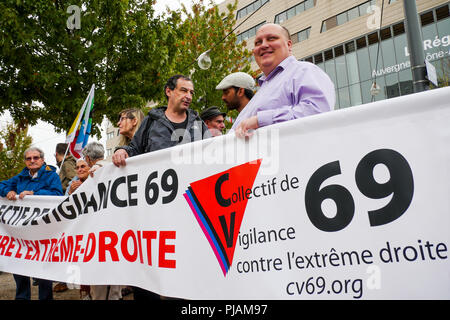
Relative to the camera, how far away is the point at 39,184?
12.8 feet

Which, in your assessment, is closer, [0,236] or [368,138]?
[368,138]

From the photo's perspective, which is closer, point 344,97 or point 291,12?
point 344,97

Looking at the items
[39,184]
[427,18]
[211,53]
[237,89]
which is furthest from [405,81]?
[39,184]

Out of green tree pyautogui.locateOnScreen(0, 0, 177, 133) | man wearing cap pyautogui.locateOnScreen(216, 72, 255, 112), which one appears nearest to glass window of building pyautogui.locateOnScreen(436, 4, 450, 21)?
green tree pyautogui.locateOnScreen(0, 0, 177, 133)

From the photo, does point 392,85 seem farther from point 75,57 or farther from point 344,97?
point 75,57

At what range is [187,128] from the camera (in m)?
2.99

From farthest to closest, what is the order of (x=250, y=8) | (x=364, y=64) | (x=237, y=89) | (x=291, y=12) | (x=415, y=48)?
1. (x=250, y=8)
2. (x=291, y=12)
3. (x=364, y=64)
4. (x=415, y=48)
5. (x=237, y=89)

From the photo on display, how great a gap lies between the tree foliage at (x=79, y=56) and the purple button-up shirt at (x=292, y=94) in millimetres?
6478

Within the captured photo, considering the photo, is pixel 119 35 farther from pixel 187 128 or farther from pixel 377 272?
pixel 377 272

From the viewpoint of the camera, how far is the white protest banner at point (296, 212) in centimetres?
139

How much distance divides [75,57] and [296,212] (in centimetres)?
755
